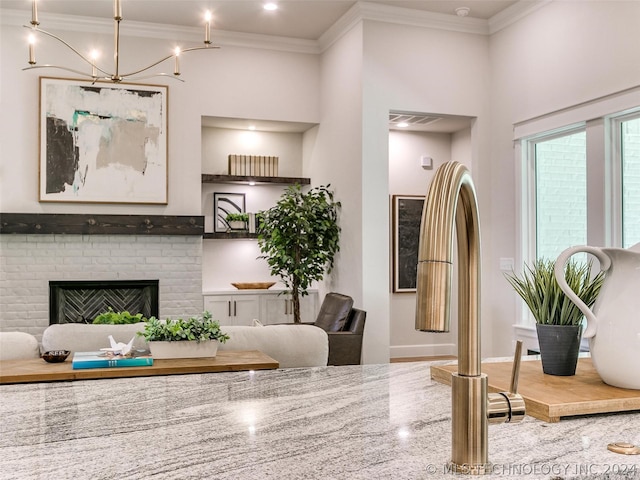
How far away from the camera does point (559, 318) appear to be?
1.43 meters

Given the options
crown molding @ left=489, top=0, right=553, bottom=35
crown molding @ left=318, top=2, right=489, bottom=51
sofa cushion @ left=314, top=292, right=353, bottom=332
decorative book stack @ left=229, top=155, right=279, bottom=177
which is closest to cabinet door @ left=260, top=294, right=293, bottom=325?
sofa cushion @ left=314, top=292, right=353, bottom=332

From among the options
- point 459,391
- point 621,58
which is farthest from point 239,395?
point 621,58

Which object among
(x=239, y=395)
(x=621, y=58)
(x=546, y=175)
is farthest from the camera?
(x=546, y=175)

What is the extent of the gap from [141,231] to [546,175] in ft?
12.0

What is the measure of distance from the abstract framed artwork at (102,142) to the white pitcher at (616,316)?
214 inches

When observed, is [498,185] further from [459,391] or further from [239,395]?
[459,391]

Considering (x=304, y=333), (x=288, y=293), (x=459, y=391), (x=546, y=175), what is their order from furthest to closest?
(x=288, y=293)
(x=546, y=175)
(x=304, y=333)
(x=459, y=391)

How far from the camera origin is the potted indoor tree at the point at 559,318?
1400 millimetres

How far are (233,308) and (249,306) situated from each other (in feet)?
0.53

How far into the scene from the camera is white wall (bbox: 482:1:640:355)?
453 centimetres

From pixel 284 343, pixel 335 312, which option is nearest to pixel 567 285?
pixel 284 343

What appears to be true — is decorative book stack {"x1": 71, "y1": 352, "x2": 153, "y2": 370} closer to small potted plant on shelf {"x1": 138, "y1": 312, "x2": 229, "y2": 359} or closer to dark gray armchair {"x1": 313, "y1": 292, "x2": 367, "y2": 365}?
small potted plant on shelf {"x1": 138, "y1": 312, "x2": 229, "y2": 359}

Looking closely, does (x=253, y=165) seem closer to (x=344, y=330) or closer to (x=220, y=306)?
(x=220, y=306)

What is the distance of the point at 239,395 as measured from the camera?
135 centimetres
